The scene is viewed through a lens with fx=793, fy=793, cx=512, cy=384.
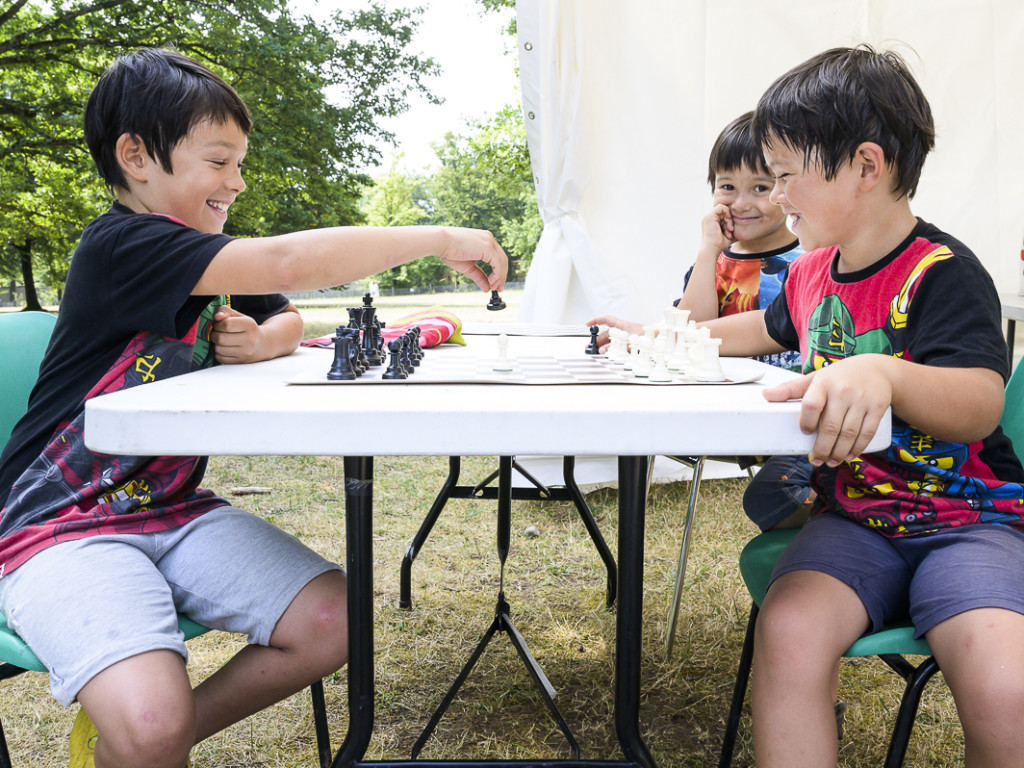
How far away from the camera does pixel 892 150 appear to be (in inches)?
49.6

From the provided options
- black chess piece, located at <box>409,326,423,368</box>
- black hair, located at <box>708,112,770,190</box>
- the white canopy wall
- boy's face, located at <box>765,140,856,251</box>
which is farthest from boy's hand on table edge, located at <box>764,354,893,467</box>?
the white canopy wall

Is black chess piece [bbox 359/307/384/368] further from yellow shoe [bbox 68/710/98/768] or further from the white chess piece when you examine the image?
yellow shoe [bbox 68/710/98/768]

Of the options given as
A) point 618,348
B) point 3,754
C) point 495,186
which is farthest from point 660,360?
point 495,186

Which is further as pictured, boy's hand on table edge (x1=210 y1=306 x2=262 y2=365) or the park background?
the park background

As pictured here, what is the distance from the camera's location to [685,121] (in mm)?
3367

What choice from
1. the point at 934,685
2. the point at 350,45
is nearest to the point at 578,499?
the point at 934,685

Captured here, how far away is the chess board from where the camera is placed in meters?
1.05

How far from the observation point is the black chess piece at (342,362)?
41.6 inches

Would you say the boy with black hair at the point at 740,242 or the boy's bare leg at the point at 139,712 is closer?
the boy's bare leg at the point at 139,712

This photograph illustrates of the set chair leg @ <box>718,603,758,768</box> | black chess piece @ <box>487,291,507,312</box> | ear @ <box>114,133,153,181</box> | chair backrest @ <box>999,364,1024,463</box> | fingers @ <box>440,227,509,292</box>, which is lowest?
chair leg @ <box>718,603,758,768</box>

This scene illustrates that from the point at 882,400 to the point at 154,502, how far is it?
3.43 feet

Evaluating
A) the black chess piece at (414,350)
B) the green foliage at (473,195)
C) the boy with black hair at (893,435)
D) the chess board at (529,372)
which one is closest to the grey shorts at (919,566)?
the boy with black hair at (893,435)

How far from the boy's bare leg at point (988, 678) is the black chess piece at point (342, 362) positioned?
828mm

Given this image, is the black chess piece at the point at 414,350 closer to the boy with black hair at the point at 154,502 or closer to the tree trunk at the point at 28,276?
the boy with black hair at the point at 154,502
